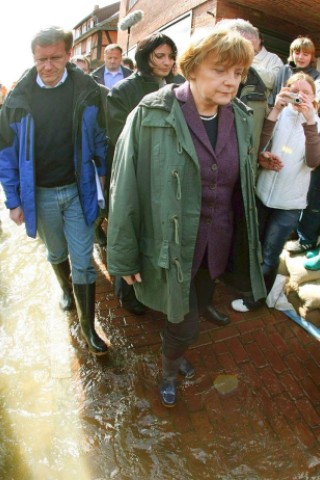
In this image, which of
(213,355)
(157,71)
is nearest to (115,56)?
(157,71)

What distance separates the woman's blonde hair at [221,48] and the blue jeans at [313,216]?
2.29 m

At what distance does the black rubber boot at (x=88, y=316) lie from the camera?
2.52m

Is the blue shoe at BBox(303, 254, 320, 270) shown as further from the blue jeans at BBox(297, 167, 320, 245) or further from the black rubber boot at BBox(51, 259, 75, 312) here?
the black rubber boot at BBox(51, 259, 75, 312)

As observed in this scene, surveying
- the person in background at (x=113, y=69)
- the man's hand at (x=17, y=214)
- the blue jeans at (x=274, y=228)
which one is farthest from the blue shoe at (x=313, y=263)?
the person in background at (x=113, y=69)

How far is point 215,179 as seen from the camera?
167cm

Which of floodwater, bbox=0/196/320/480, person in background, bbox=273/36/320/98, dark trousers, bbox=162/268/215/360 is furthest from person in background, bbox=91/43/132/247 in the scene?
dark trousers, bbox=162/268/215/360

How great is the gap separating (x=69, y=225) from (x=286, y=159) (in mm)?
1737

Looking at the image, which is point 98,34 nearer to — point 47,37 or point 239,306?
point 47,37

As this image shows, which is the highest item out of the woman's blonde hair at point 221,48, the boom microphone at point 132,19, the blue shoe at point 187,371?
the boom microphone at point 132,19

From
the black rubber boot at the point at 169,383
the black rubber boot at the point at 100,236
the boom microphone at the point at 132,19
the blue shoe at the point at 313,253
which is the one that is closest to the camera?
the black rubber boot at the point at 169,383

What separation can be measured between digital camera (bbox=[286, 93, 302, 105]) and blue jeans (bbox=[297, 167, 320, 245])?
4.62 ft

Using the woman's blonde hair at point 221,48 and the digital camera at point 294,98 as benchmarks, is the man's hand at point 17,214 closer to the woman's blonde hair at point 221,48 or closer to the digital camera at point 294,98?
the woman's blonde hair at point 221,48

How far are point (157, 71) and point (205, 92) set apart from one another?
1294 mm

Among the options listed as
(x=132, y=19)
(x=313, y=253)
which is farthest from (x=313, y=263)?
(x=132, y=19)
